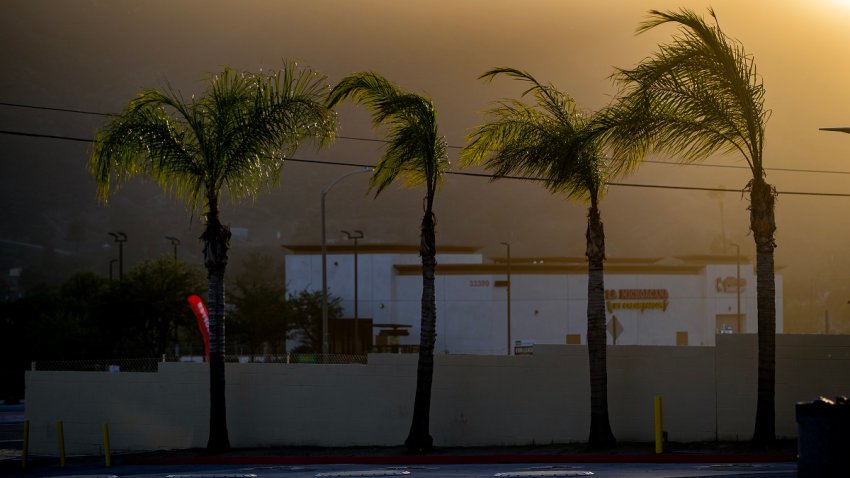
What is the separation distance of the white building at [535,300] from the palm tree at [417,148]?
45726mm

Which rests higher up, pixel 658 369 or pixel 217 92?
pixel 217 92

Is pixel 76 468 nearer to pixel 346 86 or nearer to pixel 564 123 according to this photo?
pixel 346 86

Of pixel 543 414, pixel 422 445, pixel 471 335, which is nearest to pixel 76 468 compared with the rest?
pixel 422 445

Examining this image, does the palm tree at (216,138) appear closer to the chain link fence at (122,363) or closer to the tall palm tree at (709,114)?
the chain link fence at (122,363)

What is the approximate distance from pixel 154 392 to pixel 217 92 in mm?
8147

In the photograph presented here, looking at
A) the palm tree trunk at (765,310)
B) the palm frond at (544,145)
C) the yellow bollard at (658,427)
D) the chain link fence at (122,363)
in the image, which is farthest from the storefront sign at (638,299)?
the palm tree trunk at (765,310)

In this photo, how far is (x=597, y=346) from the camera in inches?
972

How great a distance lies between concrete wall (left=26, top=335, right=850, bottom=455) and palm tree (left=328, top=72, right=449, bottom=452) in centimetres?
161

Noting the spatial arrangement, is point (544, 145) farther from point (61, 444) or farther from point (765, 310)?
point (61, 444)

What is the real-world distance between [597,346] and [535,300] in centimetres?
4832

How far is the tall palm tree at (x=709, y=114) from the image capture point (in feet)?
73.9

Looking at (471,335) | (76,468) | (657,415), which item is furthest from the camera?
(471,335)

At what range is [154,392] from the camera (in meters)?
29.5

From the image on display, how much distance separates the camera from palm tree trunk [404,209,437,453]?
83.1 ft
